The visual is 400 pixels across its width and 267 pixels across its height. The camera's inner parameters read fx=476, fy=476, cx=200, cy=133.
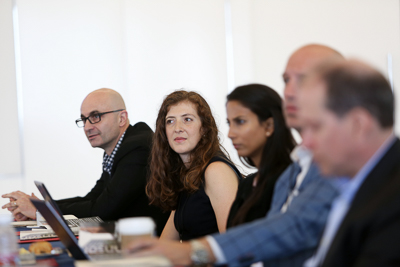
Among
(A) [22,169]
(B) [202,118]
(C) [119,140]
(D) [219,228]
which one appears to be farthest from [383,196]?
(A) [22,169]

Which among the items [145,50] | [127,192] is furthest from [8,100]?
[127,192]

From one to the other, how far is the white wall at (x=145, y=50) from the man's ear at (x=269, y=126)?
3666 millimetres

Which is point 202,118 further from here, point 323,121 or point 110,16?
point 110,16

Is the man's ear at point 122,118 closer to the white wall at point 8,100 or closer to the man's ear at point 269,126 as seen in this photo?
the man's ear at point 269,126

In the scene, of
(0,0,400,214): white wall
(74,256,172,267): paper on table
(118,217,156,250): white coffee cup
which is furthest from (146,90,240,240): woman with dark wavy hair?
(0,0,400,214): white wall

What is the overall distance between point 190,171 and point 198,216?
0.75 feet

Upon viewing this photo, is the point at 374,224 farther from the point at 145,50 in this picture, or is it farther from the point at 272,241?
the point at 145,50

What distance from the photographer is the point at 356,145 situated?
38.1 inches

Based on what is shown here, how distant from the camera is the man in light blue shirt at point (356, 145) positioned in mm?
943

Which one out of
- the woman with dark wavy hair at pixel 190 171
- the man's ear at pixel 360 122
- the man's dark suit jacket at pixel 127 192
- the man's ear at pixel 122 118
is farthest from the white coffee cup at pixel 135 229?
the man's ear at pixel 122 118

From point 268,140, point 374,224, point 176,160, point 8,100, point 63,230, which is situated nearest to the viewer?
point 374,224

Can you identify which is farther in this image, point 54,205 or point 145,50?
point 145,50

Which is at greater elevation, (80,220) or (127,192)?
(127,192)

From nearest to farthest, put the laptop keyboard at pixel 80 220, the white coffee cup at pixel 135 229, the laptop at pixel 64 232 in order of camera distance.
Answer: the white coffee cup at pixel 135 229
the laptop at pixel 64 232
the laptop keyboard at pixel 80 220
